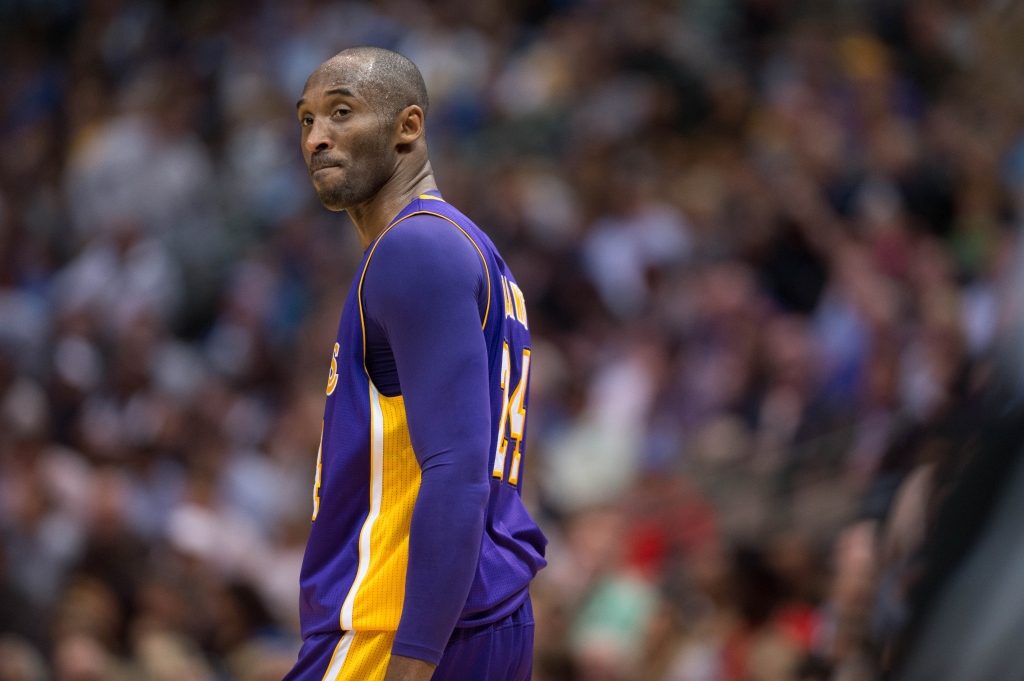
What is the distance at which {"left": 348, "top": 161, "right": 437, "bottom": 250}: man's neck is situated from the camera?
2.74 m

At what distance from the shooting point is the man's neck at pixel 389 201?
9.00ft

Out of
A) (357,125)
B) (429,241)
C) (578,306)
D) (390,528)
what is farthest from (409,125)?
(578,306)

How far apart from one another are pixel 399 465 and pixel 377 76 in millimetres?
824

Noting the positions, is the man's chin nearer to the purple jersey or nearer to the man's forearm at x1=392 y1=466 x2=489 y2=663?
the purple jersey

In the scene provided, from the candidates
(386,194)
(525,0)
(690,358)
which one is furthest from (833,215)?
(386,194)

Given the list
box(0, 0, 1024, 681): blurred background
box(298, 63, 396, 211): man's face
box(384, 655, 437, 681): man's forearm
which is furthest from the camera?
box(0, 0, 1024, 681): blurred background

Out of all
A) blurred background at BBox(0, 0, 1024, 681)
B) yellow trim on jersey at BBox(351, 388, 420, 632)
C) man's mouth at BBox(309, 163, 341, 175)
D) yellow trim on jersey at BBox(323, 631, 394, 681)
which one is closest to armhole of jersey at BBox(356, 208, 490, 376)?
yellow trim on jersey at BBox(351, 388, 420, 632)

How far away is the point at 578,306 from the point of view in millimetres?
9297

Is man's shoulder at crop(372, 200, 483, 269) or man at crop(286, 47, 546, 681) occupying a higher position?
man's shoulder at crop(372, 200, 483, 269)

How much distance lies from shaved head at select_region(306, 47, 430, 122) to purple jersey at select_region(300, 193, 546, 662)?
0.77 feet

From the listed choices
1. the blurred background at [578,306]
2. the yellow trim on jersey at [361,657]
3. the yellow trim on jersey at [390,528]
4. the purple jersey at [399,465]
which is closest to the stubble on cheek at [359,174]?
the purple jersey at [399,465]

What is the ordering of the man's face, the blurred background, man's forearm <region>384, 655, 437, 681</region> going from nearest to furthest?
man's forearm <region>384, 655, 437, 681</region> → the man's face → the blurred background

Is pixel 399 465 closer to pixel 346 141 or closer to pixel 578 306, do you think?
pixel 346 141

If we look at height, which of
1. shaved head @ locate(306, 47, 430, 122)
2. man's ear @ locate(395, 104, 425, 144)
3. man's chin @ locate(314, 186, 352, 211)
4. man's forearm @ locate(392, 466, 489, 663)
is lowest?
man's forearm @ locate(392, 466, 489, 663)
